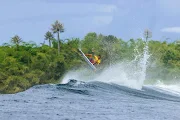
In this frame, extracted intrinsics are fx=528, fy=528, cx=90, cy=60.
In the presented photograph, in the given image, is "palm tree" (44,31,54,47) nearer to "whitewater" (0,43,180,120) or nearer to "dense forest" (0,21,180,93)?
"dense forest" (0,21,180,93)

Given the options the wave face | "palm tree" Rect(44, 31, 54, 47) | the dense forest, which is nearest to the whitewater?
the wave face

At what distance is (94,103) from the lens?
22.6 metres

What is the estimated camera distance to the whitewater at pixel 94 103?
1955 cm

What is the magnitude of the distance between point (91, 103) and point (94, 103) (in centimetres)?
13

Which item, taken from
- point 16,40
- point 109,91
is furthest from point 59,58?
point 109,91

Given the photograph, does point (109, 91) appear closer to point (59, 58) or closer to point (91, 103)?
point (91, 103)

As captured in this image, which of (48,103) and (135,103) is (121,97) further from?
(48,103)

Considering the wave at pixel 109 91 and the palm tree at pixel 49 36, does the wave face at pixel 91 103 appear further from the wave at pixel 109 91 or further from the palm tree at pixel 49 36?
the palm tree at pixel 49 36

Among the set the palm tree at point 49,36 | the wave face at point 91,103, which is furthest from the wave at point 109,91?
the palm tree at point 49,36

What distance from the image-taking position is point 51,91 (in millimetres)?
26828

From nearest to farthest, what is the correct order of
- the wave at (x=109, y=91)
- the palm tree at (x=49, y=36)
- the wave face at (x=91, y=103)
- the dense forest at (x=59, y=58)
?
the wave face at (x=91, y=103) → the wave at (x=109, y=91) → the dense forest at (x=59, y=58) → the palm tree at (x=49, y=36)

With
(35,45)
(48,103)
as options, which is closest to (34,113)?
(48,103)

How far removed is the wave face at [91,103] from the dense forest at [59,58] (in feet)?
103

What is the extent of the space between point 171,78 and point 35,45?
19940 mm
